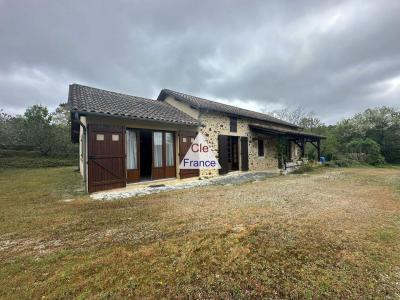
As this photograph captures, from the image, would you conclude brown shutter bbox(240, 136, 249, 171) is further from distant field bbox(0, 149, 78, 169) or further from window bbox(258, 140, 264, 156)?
distant field bbox(0, 149, 78, 169)

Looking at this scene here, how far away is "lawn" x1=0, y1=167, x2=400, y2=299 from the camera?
197 cm

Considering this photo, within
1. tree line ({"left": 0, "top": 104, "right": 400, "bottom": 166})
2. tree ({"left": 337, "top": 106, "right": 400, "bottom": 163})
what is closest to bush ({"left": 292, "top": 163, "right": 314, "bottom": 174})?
tree line ({"left": 0, "top": 104, "right": 400, "bottom": 166})

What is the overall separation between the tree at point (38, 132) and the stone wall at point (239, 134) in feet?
64.2

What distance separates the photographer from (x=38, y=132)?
20562 mm

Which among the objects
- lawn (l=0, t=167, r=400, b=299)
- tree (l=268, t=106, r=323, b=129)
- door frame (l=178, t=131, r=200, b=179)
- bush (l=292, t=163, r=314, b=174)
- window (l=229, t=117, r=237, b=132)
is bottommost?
lawn (l=0, t=167, r=400, b=299)

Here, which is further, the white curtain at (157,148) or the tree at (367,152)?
the tree at (367,152)

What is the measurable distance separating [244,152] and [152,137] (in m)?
6.43

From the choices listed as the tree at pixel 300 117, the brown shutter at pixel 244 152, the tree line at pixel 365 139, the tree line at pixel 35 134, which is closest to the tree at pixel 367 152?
the tree line at pixel 365 139

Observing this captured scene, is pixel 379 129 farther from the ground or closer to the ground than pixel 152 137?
farther from the ground

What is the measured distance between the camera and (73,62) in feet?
44.7

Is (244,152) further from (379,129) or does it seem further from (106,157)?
(379,129)

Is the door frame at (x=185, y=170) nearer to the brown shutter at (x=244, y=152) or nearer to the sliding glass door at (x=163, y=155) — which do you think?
the sliding glass door at (x=163, y=155)

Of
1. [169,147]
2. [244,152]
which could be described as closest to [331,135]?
[244,152]

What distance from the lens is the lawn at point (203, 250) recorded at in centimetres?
197
